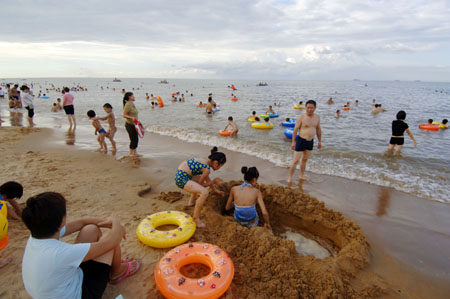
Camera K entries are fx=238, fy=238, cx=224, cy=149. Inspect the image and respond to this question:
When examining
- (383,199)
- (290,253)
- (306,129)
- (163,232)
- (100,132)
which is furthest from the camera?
(100,132)

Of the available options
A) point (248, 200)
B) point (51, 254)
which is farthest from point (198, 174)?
point (51, 254)

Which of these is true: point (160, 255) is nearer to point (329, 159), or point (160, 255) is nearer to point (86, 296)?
point (86, 296)

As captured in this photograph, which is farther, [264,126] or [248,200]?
[264,126]

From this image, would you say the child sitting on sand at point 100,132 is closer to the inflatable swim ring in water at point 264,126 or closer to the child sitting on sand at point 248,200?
the child sitting on sand at point 248,200

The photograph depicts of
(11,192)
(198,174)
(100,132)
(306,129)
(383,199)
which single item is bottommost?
(383,199)

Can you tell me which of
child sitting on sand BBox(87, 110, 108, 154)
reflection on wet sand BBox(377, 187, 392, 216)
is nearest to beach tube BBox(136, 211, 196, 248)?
reflection on wet sand BBox(377, 187, 392, 216)

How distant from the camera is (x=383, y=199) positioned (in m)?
5.50

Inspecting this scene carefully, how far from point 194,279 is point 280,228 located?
2374mm

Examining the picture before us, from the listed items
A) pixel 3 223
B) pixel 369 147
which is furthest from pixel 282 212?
pixel 369 147

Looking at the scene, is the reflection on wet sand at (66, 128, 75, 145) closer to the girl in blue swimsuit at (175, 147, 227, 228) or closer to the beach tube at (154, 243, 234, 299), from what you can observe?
the girl in blue swimsuit at (175, 147, 227, 228)

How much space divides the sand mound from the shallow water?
6.5 inches

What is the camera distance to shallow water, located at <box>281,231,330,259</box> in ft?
12.6

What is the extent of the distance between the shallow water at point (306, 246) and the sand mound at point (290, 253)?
166 mm

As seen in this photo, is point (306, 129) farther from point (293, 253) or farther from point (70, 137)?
point (70, 137)
